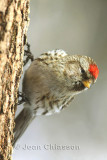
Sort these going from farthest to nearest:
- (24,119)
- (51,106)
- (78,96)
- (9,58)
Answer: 1. (78,96)
2. (24,119)
3. (51,106)
4. (9,58)

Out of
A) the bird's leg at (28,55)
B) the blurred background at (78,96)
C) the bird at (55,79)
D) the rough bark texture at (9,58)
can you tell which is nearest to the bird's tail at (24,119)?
the bird at (55,79)

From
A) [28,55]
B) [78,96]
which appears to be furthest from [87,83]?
[78,96]

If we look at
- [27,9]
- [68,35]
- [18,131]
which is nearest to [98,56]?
[68,35]

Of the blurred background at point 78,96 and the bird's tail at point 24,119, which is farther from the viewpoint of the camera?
the blurred background at point 78,96

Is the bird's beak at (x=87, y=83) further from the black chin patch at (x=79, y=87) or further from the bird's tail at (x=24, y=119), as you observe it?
the bird's tail at (x=24, y=119)

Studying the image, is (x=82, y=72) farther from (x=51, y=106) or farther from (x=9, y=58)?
(x=9, y=58)

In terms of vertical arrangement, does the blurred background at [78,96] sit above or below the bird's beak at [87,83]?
above
